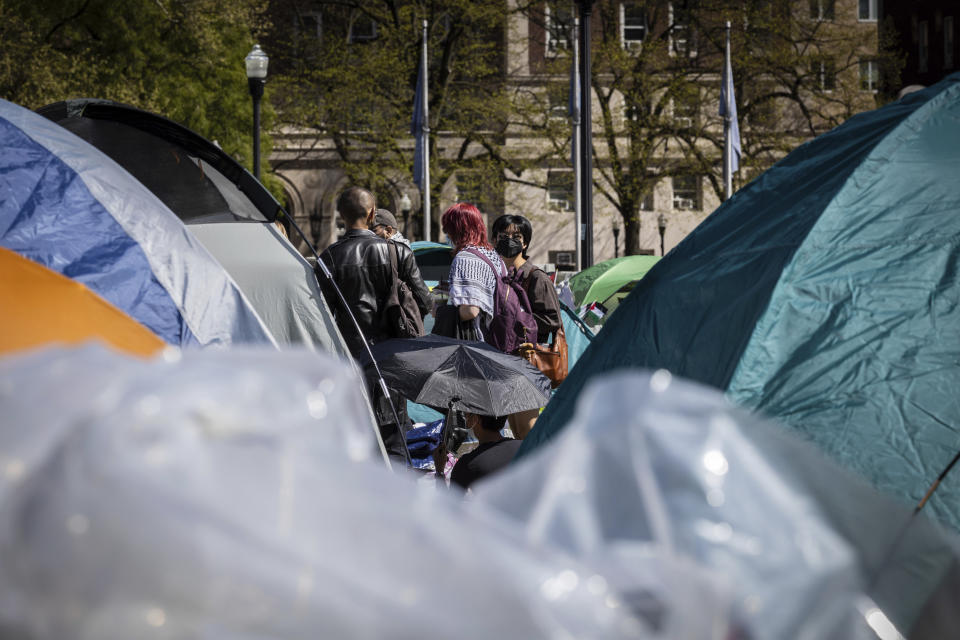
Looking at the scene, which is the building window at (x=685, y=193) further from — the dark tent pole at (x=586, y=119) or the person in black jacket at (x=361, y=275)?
the person in black jacket at (x=361, y=275)

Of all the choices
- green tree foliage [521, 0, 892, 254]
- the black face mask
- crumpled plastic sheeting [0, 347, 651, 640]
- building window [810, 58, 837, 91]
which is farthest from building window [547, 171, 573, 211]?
crumpled plastic sheeting [0, 347, 651, 640]

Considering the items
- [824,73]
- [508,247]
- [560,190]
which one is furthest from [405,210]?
[508,247]

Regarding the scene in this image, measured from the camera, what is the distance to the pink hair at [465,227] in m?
5.88

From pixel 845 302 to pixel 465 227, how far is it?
313cm

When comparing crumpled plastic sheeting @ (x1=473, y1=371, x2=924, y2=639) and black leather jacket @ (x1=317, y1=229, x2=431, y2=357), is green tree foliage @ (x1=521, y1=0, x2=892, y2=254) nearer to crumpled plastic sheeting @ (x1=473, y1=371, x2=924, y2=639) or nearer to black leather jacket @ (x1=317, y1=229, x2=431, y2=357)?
black leather jacket @ (x1=317, y1=229, x2=431, y2=357)

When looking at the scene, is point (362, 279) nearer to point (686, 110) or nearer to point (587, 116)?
point (587, 116)

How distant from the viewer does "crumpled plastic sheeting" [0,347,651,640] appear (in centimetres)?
98

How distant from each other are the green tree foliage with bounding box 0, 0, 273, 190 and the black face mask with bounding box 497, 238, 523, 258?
14.6 meters

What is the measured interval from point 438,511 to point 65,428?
14.8 inches

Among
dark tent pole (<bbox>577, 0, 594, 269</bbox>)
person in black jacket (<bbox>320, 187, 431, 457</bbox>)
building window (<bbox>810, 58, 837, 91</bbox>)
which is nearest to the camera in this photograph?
person in black jacket (<bbox>320, 187, 431, 457</bbox>)

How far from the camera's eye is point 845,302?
117 inches

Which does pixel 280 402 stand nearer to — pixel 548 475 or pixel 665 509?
pixel 548 475

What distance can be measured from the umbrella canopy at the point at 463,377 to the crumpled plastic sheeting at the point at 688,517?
3.18 metres

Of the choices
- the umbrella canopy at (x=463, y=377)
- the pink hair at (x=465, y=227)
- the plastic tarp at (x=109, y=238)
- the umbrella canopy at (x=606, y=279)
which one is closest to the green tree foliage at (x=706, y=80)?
the umbrella canopy at (x=606, y=279)
